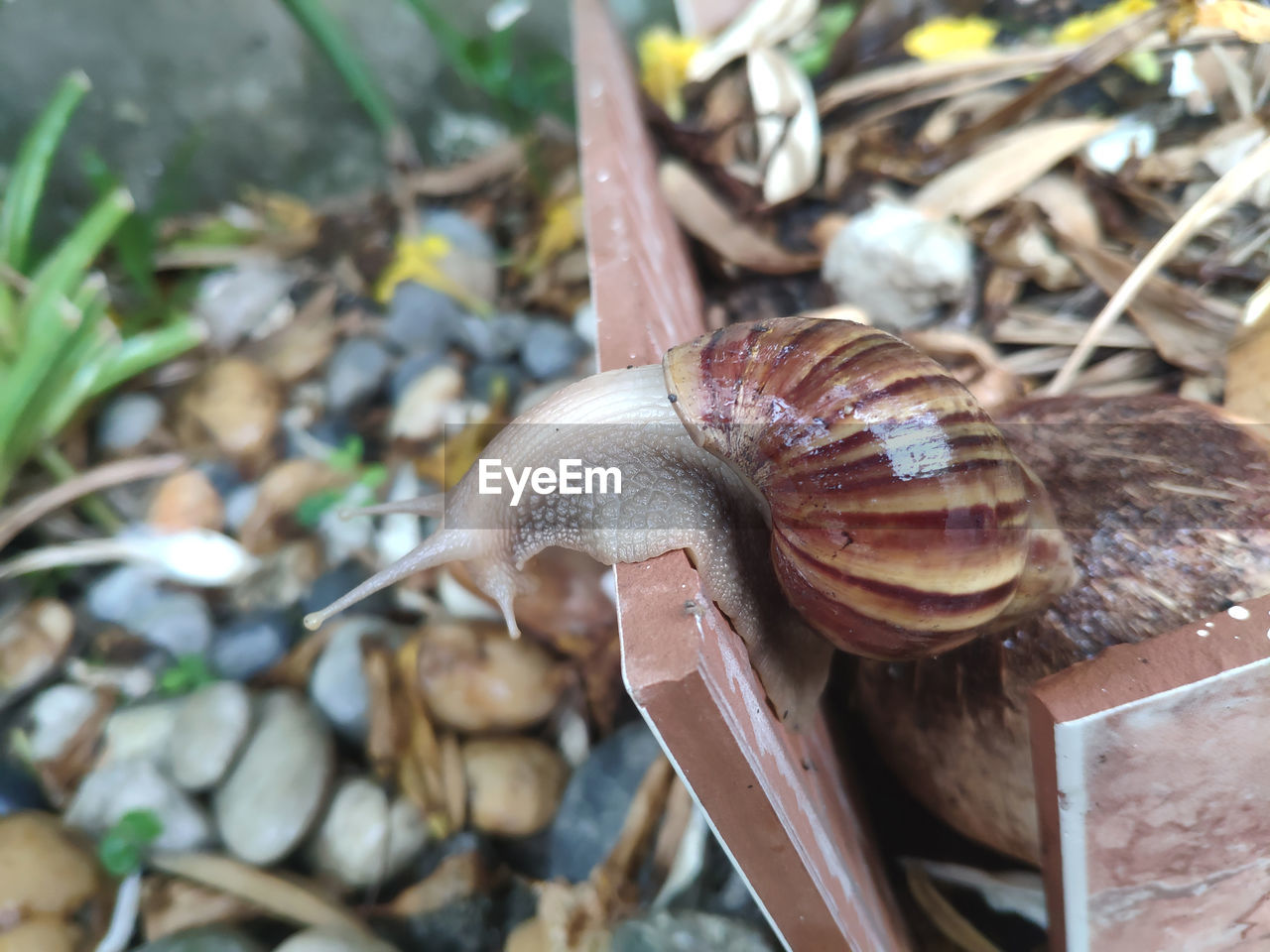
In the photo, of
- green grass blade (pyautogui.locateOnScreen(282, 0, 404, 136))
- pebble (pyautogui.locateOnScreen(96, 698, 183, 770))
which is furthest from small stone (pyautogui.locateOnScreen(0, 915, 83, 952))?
green grass blade (pyautogui.locateOnScreen(282, 0, 404, 136))

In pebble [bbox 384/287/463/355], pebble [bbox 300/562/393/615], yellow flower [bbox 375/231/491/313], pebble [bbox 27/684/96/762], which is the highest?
yellow flower [bbox 375/231/491/313]

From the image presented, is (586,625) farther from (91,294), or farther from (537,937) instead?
(91,294)

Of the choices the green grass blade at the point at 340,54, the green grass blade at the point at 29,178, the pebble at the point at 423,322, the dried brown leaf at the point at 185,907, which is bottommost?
the dried brown leaf at the point at 185,907

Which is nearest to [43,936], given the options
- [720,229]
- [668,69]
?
[720,229]

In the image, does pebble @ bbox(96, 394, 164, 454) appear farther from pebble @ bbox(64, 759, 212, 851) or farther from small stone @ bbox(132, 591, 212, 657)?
pebble @ bbox(64, 759, 212, 851)

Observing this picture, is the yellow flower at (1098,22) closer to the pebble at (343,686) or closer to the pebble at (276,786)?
the pebble at (343,686)

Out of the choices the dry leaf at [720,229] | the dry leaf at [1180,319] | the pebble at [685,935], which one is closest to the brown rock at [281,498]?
the dry leaf at [720,229]
